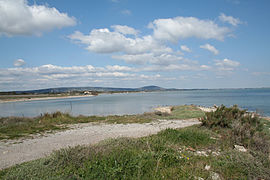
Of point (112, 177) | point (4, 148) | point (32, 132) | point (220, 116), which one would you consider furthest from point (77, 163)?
point (220, 116)

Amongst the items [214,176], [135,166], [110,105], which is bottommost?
[110,105]

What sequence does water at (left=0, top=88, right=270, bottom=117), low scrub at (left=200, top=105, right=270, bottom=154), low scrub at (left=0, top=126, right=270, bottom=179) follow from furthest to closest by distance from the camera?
water at (left=0, top=88, right=270, bottom=117), low scrub at (left=200, top=105, right=270, bottom=154), low scrub at (left=0, top=126, right=270, bottom=179)

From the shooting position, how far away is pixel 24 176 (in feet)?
14.4

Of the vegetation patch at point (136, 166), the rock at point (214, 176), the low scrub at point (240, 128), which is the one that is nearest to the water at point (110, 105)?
the low scrub at point (240, 128)

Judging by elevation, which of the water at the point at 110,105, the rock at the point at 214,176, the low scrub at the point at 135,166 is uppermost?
the low scrub at the point at 135,166

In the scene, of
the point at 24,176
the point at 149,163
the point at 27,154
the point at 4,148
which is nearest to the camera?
the point at 24,176

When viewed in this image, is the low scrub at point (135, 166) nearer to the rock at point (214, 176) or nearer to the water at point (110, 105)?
the rock at point (214, 176)

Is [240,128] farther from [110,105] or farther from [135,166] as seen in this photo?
[110,105]

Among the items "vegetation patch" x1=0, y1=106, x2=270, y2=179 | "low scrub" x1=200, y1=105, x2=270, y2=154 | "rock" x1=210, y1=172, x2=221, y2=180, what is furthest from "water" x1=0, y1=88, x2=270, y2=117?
"rock" x1=210, y1=172, x2=221, y2=180

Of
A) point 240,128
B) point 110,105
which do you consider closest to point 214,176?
point 240,128

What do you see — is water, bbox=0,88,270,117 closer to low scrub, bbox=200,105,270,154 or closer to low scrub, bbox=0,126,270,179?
low scrub, bbox=200,105,270,154

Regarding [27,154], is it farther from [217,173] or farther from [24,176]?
[217,173]

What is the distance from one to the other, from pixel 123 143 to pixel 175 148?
1.65m

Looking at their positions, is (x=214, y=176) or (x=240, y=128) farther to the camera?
(x=240, y=128)
